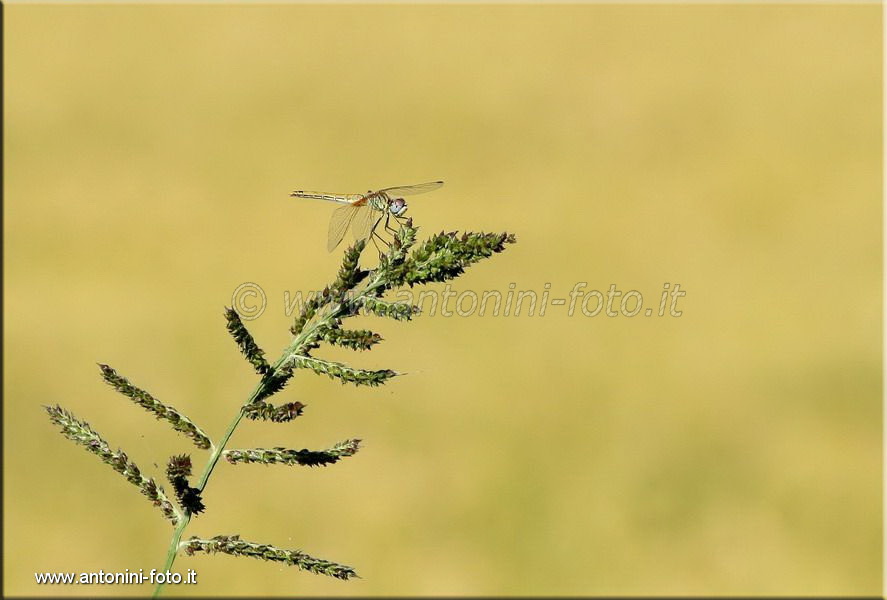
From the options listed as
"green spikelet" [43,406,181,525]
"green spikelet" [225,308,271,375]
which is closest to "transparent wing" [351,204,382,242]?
"green spikelet" [225,308,271,375]

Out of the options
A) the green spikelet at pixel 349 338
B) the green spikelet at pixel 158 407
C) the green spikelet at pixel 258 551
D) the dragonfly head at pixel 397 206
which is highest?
the dragonfly head at pixel 397 206

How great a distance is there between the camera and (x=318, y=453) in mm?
1228

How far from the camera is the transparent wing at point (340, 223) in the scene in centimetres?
243

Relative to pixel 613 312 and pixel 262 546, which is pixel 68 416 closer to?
pixel 262 546

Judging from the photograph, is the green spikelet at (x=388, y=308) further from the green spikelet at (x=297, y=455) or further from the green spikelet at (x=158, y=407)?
the green spikelet at (x=158, y=407)

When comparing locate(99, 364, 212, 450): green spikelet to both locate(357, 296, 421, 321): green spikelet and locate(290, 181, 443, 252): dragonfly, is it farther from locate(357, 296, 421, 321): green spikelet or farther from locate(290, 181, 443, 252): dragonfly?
locate(290, 181, 443, 252): dragonfly

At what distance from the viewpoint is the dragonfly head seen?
2115 mm

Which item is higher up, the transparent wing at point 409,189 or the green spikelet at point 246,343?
the transparent wing at point 409,189

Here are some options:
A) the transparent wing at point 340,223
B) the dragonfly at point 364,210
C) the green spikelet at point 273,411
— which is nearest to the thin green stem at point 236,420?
the green spikelet at point 273,411

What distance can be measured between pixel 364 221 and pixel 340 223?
7.4 inches

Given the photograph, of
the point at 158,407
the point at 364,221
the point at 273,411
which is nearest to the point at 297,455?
the point at 273,411

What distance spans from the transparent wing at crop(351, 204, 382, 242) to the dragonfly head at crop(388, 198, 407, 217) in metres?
0.05

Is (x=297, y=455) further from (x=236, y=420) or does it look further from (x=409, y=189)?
(x=409, y=189)

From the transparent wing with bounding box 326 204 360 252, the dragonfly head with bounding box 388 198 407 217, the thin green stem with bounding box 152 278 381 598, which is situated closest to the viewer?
the thin green stem with bounding box 152 278 381 598
